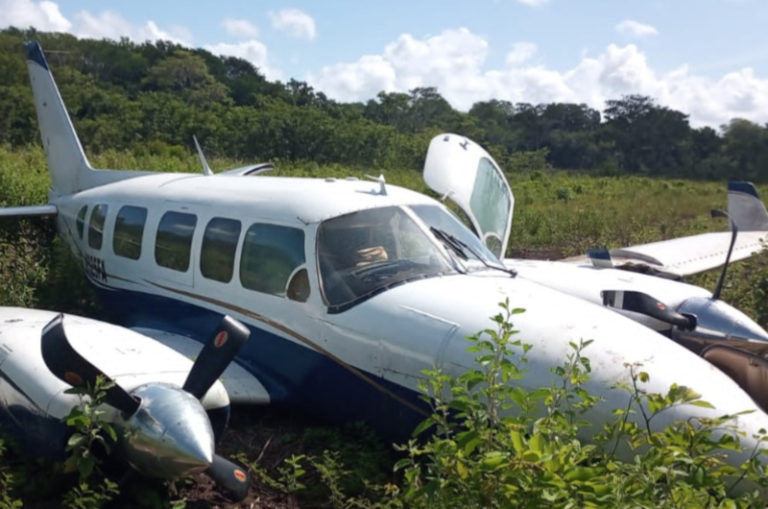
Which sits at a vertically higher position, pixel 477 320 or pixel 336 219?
pixel 336 219

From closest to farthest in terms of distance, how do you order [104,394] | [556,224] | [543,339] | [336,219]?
[104,394] → [543,339] → [336,219] → [556,224]

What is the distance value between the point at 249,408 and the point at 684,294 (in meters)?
3.89

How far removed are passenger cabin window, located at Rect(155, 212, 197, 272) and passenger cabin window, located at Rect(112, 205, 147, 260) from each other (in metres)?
0.36

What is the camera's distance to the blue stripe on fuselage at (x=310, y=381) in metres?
4.41

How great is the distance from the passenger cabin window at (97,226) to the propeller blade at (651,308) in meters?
5.10

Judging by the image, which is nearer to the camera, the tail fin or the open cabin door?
the open cabin door

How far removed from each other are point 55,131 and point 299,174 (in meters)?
14.1

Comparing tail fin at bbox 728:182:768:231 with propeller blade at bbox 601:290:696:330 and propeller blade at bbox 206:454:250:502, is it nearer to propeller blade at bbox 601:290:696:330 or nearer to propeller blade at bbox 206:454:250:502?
propeller blade at bbox 601:290:696:330

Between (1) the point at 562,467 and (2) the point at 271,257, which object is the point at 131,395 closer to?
(2) the point at 271,257

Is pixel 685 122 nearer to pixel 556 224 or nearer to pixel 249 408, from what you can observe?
pixel 556 224

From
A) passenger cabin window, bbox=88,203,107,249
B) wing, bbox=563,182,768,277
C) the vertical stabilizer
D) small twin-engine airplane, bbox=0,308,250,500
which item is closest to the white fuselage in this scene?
passenger cabin window, bbox=88,203,107,249

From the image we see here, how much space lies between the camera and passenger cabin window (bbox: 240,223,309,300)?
504 centimetres

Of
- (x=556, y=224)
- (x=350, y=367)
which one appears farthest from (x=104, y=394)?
(x=556, y=224)

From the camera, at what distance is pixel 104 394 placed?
3586 mm
